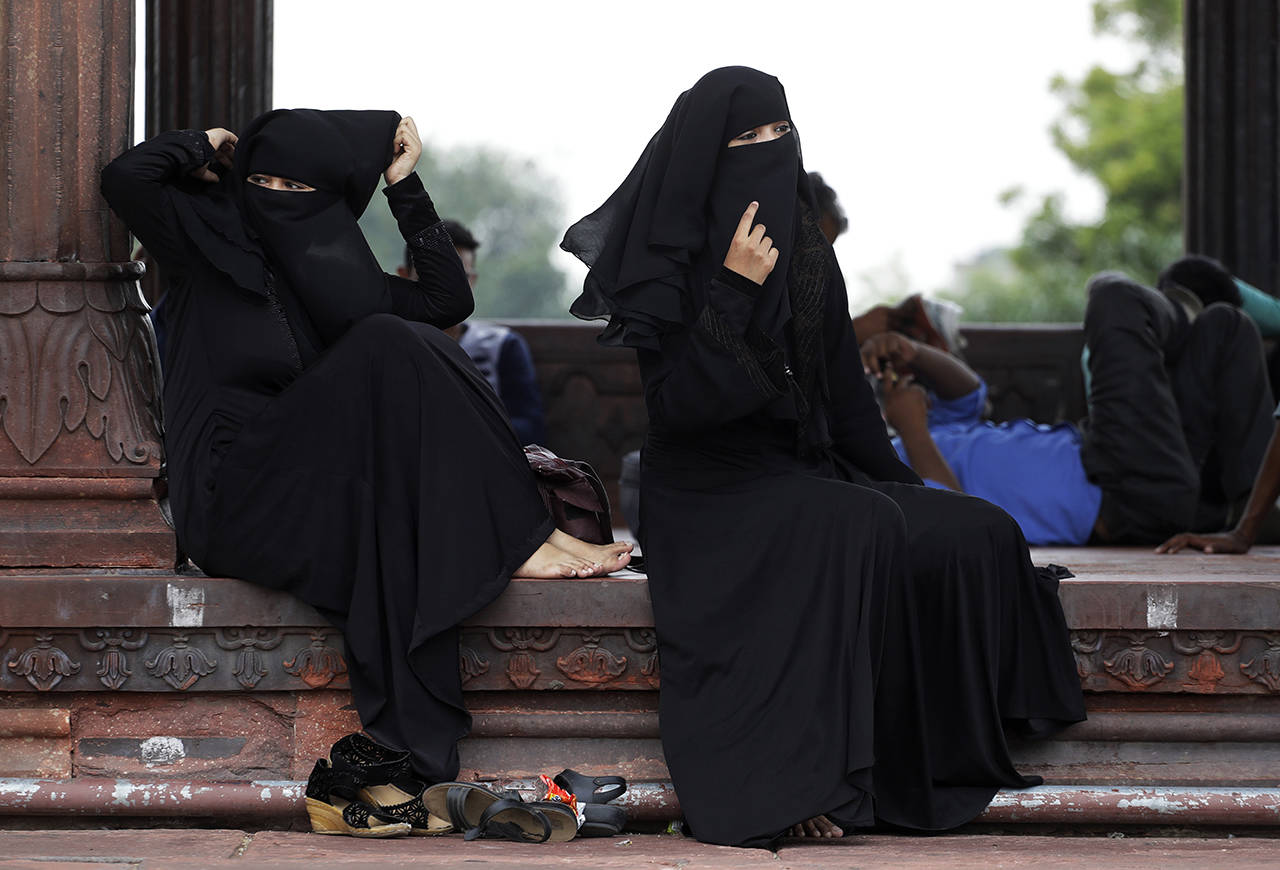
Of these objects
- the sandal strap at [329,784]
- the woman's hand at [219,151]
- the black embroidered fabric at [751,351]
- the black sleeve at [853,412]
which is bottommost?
the sandal strap at [329,784]

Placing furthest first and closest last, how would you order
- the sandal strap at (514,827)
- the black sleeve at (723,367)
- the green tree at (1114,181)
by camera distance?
1. the green tree at (1114,181)
2. the black sleeve at (723,367)
3. the sandal strap at (514,827)

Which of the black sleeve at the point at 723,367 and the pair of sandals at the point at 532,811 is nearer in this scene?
the pair of sandals at the point at 532,811

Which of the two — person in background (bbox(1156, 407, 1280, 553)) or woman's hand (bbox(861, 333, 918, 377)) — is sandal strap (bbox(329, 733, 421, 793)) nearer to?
person in background (bbox(1156, 407, 1280, 553))

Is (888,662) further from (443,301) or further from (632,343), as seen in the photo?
(443,301)

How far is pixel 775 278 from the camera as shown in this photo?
2852 millimetres

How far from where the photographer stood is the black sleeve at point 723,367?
2.73 m

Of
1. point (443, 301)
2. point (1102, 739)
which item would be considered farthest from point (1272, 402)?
point (443, 301)

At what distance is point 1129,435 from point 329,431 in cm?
264

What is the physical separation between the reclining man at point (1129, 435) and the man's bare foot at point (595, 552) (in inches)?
76.2

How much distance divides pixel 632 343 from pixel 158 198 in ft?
3.27

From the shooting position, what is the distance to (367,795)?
2.65 m

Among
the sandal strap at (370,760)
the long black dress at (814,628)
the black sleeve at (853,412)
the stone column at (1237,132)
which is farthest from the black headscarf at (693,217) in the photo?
the stone column at (1237,132)

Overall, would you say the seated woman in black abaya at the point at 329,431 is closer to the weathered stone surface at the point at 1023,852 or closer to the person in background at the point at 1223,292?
the weathered stone surface at the point at 1023,852

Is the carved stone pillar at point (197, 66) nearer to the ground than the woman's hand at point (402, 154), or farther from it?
farther from it
